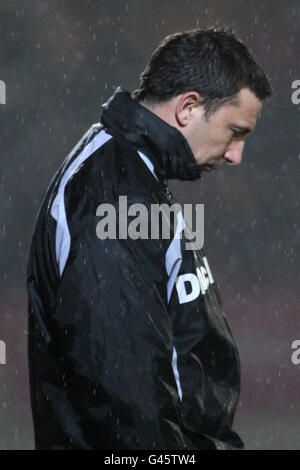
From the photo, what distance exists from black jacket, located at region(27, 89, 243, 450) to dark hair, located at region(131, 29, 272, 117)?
0.09 metres

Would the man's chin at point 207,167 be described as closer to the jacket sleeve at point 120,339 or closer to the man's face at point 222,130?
the man's face at point 222,130

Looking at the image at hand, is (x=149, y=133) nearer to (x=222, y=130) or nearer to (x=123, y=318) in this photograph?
(x=222, y=130)

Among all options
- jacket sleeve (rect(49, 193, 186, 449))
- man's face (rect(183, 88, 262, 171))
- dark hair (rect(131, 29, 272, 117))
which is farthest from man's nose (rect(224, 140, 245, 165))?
jacket sleeve (rect(49, 193, 186, 449))

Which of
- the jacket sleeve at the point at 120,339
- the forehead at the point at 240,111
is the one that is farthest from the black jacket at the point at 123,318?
the forehead at the point at 240,111

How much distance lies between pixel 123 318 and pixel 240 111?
61 centimetres

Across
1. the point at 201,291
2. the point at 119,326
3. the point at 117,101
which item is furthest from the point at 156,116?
the point at 119,326

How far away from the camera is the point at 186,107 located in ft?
5.32

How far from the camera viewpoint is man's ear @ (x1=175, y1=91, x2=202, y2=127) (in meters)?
1.61

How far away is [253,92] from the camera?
1714 millimetres

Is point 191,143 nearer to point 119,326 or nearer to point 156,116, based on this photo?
point 156,116

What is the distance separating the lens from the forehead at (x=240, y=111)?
168cm

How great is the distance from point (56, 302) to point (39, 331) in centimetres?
12

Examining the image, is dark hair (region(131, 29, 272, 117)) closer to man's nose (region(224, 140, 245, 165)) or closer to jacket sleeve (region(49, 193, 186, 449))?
man's nose (region(224, 140, 245, 165))

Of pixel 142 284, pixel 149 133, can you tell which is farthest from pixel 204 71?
pixel 142 284
